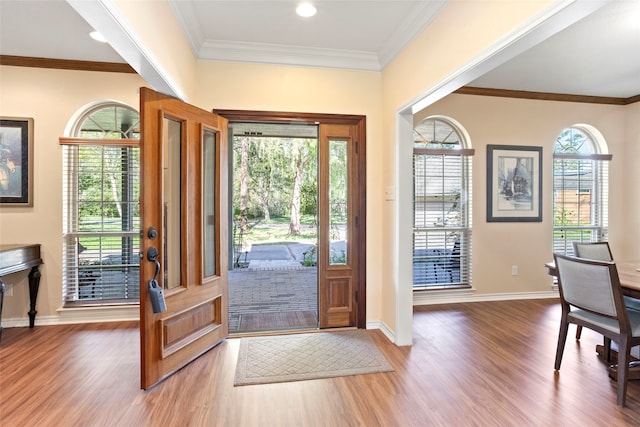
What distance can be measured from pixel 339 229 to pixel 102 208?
8.73ft

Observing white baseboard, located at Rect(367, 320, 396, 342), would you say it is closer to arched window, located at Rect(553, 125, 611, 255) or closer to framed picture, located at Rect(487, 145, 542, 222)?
framed picture, located at Rect(487, 145, 542, 222)

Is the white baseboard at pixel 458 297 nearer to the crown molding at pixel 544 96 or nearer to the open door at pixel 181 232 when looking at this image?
the open door at pixel 181 232

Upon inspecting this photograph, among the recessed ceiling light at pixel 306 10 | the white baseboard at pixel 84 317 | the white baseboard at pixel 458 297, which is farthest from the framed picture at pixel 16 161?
the white baseboard at pixel 458 297

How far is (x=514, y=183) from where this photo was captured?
14.1 feet

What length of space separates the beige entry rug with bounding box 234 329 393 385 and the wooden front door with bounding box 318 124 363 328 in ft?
0.93

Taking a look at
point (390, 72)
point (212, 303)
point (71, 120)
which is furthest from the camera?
point (71, 120)

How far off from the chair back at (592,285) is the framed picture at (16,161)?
16.4ft

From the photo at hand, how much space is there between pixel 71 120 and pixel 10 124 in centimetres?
55

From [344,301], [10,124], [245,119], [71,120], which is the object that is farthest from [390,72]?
[10,124]

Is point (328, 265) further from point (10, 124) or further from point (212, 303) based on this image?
point (10, 124)

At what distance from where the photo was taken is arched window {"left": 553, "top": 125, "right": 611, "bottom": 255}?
4.53m

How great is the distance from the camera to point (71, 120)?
3.36 metres

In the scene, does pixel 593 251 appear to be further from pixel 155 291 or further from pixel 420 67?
pixel 155 291

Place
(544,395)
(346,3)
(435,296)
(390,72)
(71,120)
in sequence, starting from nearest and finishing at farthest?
(544,395)
(346,3)
(390,72)
(71,120)
(435,296)
